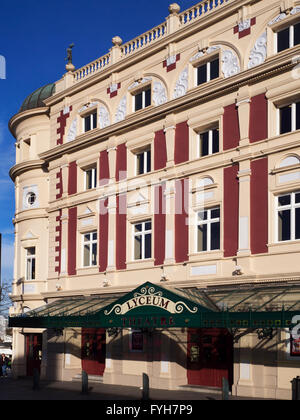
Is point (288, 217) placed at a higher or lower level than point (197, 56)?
lower

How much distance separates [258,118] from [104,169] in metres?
9.43

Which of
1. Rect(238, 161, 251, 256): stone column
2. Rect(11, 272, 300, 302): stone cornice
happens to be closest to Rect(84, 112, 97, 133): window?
Rect(11, 272, 300, 302): stone cornice

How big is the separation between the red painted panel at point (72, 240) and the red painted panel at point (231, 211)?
9991 millimetres

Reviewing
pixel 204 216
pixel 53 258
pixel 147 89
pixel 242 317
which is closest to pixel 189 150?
pixel 204 216

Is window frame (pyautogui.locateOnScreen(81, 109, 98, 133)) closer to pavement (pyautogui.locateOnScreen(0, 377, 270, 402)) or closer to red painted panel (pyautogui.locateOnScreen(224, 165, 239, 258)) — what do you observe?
red painted panel (pyautogui.locateOnScreen(224, 165, 239, 258))

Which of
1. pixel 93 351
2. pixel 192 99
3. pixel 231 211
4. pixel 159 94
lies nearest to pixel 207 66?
pixel 192 99

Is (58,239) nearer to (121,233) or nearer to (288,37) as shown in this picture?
(121,233)

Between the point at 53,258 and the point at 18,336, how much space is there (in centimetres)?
517

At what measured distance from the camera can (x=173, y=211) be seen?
2666 centimetres

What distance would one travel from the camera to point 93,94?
32281mm

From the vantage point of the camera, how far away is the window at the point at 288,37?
23375 millimetres

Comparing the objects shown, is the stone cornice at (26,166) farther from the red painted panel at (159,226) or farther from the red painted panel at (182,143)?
the red painted panel at (182,143)

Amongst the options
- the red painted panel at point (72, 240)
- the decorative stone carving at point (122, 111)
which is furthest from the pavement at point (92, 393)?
the decorative stone carving at point (122, 111)

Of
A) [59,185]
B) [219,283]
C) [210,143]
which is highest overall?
[210,143]
